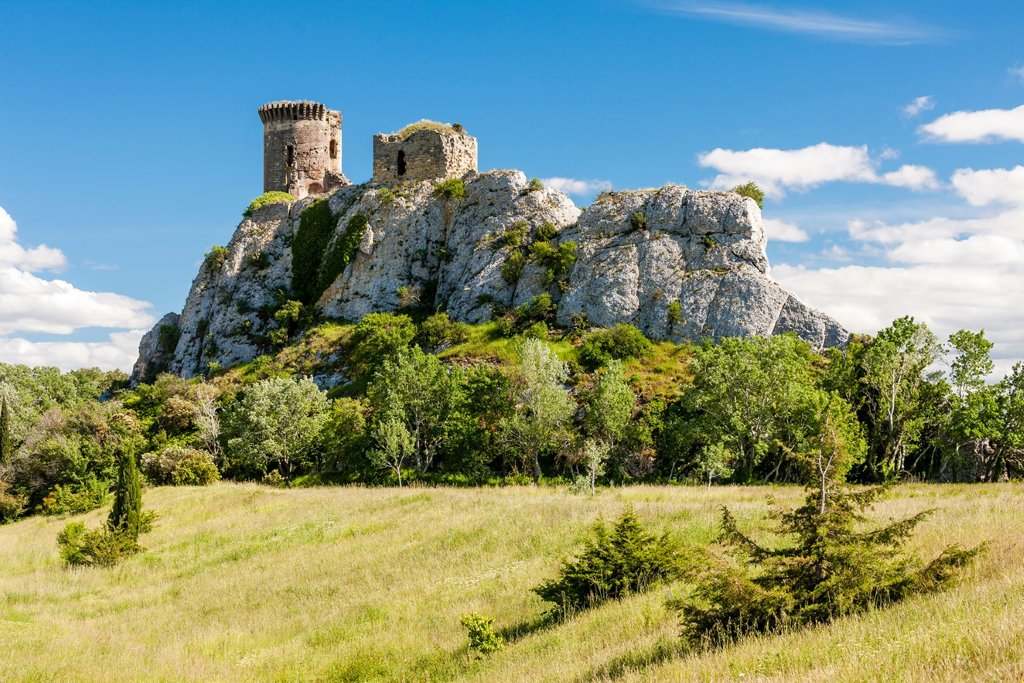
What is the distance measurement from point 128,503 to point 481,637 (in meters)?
24.9

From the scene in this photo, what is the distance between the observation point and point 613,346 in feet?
167

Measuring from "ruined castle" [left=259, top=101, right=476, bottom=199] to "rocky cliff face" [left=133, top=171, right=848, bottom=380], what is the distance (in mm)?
2357

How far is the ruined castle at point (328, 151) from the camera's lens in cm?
7025

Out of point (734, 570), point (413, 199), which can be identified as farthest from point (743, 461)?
point (413, 199)

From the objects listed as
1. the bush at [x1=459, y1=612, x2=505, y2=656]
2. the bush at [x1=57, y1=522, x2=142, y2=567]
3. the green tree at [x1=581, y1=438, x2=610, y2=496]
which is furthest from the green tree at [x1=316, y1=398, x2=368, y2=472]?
the bush at [x1=459, y1=612, x2=505, y2=656]

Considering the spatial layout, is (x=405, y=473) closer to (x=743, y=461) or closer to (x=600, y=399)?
(x=600, y=399)

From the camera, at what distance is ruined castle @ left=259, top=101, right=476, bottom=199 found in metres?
70.2

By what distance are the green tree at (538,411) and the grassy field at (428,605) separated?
29.4ft

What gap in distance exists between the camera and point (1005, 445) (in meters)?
36.8

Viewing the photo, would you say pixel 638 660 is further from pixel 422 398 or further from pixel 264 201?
pixel 264 201

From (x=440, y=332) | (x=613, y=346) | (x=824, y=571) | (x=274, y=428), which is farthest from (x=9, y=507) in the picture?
(x=824, y=571)

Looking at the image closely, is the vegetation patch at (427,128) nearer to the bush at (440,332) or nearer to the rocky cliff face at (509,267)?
the rocky cliff face at (509,267)

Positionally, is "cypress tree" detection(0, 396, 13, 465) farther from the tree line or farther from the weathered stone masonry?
the weathered stone masonry

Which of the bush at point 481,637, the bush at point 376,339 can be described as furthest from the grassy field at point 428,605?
the bush at point 376,339
